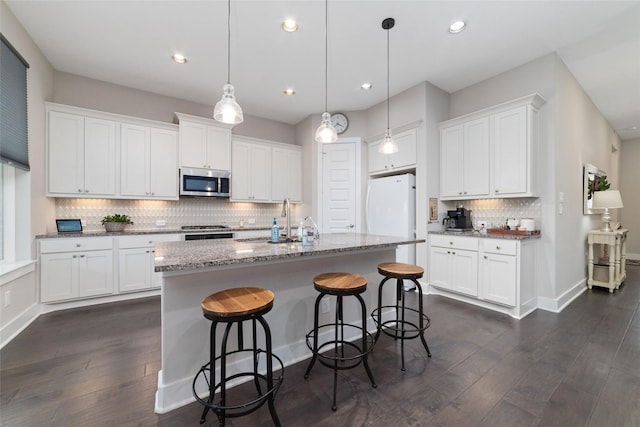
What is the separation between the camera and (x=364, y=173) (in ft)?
15.7

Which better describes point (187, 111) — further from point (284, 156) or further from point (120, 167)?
point (284, 156)

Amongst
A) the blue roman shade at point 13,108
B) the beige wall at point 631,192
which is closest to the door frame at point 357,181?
the blue roman shade at point 13,108

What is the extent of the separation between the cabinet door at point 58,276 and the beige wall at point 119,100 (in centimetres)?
214

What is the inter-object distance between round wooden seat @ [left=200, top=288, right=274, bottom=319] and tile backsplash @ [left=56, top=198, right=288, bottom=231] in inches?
131

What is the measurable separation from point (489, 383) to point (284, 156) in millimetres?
4475

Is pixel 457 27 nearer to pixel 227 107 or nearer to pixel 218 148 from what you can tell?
pixel 227 107

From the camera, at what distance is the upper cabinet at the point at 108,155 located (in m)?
3.27

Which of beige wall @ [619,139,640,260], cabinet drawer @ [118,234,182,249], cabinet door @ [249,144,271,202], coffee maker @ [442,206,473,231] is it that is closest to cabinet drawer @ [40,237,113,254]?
cabinet drawer @ [118,234,182,249]

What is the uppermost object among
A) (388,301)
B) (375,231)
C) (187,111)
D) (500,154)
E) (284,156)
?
(187,111)

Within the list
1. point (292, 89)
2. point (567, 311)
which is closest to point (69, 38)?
point (292, 89)

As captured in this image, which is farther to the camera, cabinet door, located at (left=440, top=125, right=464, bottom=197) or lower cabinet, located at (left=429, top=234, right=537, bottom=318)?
cabinet door, located at (left=440, top=125, right=464, bottom=197)

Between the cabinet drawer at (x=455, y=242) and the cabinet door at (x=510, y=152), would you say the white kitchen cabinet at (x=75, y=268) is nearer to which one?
the cabinet drawer at (x=455, y=242)

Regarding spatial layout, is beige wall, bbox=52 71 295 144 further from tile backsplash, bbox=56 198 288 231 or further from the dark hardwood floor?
the dark hardwood floor

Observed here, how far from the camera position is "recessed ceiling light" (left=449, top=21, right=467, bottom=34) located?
2658 millimetres
